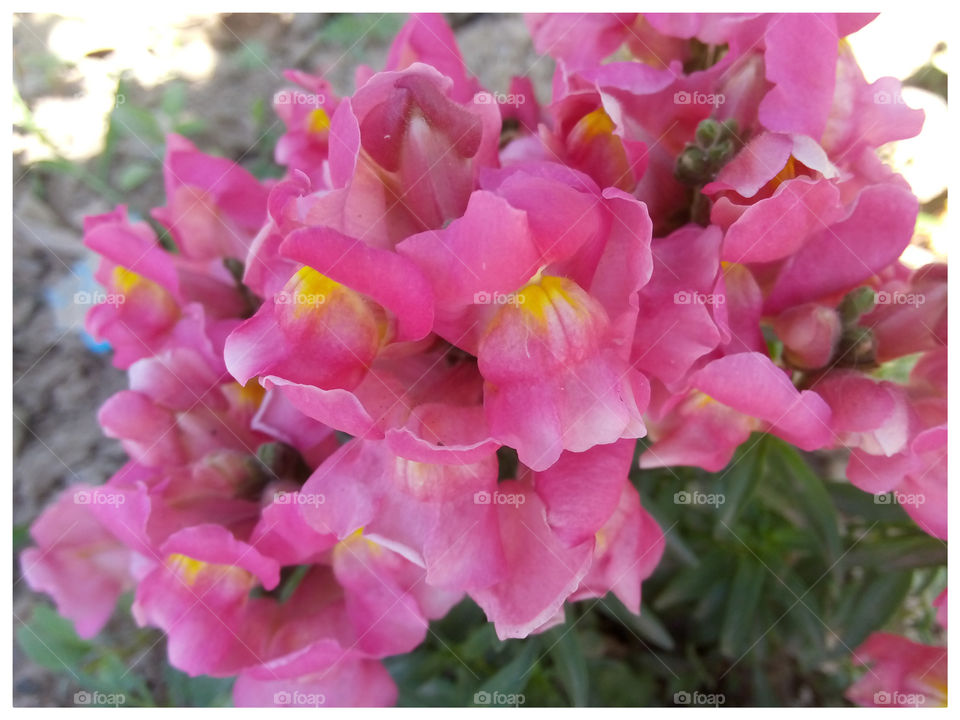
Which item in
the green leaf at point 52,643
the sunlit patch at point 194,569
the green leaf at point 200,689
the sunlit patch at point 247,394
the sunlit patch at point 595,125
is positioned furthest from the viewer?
the green leaf at point 52,643

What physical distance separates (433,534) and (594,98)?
510mm

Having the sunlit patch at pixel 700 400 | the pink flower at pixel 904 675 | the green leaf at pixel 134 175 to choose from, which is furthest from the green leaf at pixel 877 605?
the green leaf at pixel 134 175

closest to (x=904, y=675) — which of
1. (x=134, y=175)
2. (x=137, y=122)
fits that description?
(x=137, y=122)

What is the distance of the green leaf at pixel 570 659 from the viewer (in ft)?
3.90

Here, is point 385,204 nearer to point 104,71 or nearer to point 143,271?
point 143,271

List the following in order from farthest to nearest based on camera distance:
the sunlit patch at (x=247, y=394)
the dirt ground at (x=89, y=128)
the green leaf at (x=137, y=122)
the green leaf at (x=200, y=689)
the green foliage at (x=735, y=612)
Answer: the dirt ground at (x=89, y=128)
the green leaf at (x=137, y=122)
the green leaf at (x=200, y=689)
the green foliage at (x=735, y=612)
the sunlit patch at (x=247, y=394)

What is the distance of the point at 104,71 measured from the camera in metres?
2.05

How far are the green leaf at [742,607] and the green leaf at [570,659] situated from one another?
29 cm

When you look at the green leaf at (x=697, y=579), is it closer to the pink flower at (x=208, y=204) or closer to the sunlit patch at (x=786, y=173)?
the sunlit patch at (x=786, y=173)

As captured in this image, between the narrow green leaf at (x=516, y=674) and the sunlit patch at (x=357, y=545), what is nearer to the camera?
the sunlit patch at (x=357, y=545)

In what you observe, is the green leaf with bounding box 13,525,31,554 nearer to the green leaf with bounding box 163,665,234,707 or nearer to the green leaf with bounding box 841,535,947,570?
the green leaf with bounding box 163,665,234,707

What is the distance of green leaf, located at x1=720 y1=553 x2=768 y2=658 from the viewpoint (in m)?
1.32

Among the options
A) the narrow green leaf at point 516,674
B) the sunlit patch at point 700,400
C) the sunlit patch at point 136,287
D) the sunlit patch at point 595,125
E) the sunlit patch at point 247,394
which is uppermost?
the sunlit patch at point 595,125
